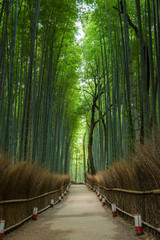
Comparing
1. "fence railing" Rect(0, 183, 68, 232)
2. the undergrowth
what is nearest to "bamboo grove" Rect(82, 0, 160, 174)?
the undergrowth

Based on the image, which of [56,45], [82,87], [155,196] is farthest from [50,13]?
[82,87]

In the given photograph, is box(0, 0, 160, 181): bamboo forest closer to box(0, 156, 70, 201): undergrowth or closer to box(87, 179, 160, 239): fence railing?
box(0, 156, 70, 201): undergrowth

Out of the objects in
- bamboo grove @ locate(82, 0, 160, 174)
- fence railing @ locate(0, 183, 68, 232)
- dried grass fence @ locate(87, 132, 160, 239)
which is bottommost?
fence railing @ locate(0, 183, 68, 232)

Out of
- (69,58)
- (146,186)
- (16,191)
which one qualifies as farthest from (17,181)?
(69,58)

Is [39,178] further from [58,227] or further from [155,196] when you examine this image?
[155,196]

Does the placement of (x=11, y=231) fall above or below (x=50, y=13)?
below

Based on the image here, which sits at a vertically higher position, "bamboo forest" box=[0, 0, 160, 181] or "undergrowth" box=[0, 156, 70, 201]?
"bamboo forest" box=[0, 0, 160, 181]

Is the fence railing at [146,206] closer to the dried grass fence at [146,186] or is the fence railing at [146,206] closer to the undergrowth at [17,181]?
the dried grass fence at [146,186]

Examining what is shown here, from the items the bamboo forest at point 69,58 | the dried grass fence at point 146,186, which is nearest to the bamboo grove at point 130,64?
the bamboo forest at point 69,58

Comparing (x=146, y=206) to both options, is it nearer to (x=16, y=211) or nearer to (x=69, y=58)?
(x=16, y=211)

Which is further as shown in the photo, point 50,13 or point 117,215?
point 50,13

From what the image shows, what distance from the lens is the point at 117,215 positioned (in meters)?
4.32

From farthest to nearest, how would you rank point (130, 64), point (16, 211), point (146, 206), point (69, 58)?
point (69, 58)
point (130, 64)
point (16, 211)
point (146, 206)

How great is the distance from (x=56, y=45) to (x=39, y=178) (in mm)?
4969
